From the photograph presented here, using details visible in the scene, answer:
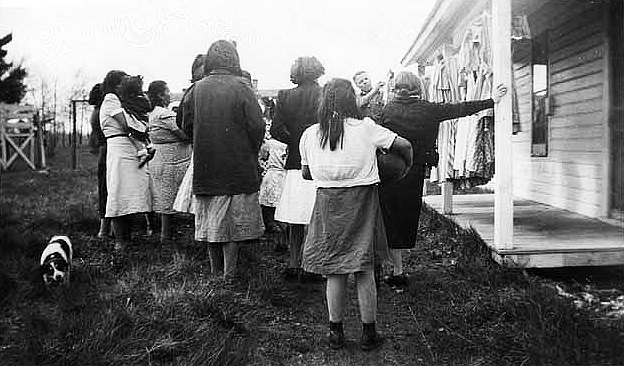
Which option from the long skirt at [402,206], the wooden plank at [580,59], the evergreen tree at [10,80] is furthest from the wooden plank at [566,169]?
the evergreen tree at [10,80]

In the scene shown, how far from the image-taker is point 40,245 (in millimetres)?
5250

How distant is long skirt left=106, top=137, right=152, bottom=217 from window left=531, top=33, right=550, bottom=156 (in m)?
4.72

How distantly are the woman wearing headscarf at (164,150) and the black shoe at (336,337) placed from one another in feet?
9.20

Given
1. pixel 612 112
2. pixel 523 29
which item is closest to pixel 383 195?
pixel 523 29

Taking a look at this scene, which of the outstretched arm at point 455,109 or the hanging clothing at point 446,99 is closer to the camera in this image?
the outstretched arm at point 455,109

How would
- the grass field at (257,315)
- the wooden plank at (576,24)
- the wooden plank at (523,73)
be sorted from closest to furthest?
the grass field at (257,315) → the wooden plank at (576,24) → the wooden plank at (523,73)

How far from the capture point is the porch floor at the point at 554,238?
178 inches

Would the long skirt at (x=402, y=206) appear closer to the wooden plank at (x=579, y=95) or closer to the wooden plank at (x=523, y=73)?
the wooden plank at (x=579, y=95)

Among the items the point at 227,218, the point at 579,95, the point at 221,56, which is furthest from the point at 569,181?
the point at 221,56

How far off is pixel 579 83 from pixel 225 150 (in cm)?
410

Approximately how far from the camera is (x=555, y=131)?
7273 millimetres

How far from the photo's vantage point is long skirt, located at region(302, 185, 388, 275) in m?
3.22

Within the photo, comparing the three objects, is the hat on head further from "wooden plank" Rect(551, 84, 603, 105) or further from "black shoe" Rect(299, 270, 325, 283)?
"wooden plank" Rect(551, 84, 603, 105)

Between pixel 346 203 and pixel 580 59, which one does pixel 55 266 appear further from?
pixel 580 59
